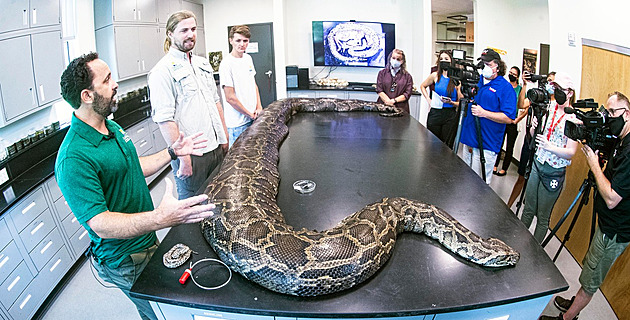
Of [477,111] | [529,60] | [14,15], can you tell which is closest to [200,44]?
[14,15]

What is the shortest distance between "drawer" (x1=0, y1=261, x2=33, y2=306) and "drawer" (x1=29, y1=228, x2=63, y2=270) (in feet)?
0.42

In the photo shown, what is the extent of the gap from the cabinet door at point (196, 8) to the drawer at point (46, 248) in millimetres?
5909

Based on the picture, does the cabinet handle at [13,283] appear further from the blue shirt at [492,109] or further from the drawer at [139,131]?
the blue shirt at [492,109]

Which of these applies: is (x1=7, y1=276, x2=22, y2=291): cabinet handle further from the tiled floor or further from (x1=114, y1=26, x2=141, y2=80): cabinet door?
(x1=114, y1=26, x2=141, y2=80): cabinet door

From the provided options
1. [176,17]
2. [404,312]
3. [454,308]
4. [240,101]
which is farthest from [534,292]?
[240,101]

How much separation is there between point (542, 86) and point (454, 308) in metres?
2.26

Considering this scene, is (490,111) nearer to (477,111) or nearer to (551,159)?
(477,111)

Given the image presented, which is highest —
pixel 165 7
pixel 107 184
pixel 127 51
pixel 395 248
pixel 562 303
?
pixel 165 7

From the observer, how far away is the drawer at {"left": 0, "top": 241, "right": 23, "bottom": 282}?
2.75m

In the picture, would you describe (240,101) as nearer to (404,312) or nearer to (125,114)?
(125,114)

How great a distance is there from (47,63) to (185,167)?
2.41 meters

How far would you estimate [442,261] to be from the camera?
2.03 metres

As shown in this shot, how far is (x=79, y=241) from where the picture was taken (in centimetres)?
373

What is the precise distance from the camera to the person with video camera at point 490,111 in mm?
3910
